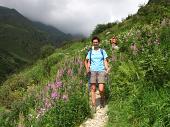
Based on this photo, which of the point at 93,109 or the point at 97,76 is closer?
the point at 93,109

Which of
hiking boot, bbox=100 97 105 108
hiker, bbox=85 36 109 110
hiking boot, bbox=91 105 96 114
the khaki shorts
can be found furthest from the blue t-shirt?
hiking boot, bbox=91 105 96 114

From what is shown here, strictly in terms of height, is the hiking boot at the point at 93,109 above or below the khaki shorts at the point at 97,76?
below

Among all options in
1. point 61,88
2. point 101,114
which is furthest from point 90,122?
point 61,88

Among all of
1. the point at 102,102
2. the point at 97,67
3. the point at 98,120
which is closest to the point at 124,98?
the point at 102,102

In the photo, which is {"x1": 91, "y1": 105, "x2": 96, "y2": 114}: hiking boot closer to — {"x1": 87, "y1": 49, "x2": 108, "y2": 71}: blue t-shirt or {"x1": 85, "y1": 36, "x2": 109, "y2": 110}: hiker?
{"x1": 85, "y1": 36, "x2": 109, "y2": 110}: hiker

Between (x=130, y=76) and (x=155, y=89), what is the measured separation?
5.91 feet

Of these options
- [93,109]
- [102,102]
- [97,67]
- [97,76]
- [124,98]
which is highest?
[97,67]

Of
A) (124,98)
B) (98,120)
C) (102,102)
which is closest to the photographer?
(98,120)

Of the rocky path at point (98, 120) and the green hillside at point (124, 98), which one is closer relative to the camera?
the green hillside at point (124, 98)

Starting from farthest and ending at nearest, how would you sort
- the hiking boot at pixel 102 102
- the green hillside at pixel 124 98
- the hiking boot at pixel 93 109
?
the hiking boot at pixel 102 102, the hiking boot at pixel 93 109, the green hillside at pixel 124 98

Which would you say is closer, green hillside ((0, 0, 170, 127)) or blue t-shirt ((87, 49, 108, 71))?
green hillside ((0, 0, 170, 127))

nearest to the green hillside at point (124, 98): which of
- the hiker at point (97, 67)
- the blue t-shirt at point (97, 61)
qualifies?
the hiker at point (97, 67)

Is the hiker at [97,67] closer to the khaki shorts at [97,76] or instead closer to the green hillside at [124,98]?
the khaki shorts at [97,76]

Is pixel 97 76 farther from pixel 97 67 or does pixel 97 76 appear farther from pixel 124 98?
pixel 124 98
